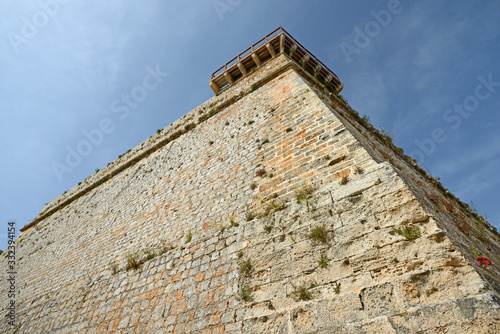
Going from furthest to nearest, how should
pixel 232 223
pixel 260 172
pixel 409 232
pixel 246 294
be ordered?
pixel 260 172
pixel 232 223
pixel 246 294
pixel 409 232

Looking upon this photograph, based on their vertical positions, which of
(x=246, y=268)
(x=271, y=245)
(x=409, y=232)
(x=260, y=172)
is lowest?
(x=409, y=232)

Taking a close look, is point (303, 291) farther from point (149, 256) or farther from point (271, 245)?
point (149, 256)

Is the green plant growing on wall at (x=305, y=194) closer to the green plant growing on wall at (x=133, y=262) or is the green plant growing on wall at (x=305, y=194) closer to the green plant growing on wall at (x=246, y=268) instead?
the green plant growing on wall at (x=246, y=268)

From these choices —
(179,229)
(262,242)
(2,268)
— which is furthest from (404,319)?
(2,268)

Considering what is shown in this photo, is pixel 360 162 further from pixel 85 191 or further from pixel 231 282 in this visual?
pixel 85 191

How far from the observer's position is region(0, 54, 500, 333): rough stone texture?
2562 mm

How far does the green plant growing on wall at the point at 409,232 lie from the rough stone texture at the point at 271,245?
5 centimetres

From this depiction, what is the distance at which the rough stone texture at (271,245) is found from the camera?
2562mm

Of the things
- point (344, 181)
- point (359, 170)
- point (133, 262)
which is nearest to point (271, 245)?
point (344, 181)

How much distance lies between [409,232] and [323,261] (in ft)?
3.15

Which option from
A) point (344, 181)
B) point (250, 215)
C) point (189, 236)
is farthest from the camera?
point (189, 236)

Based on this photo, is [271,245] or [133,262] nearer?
[271,245]

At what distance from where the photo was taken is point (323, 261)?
319 cm

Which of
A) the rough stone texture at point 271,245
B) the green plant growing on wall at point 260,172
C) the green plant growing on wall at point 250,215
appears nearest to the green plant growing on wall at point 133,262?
the rough stone texture at point 271,245
